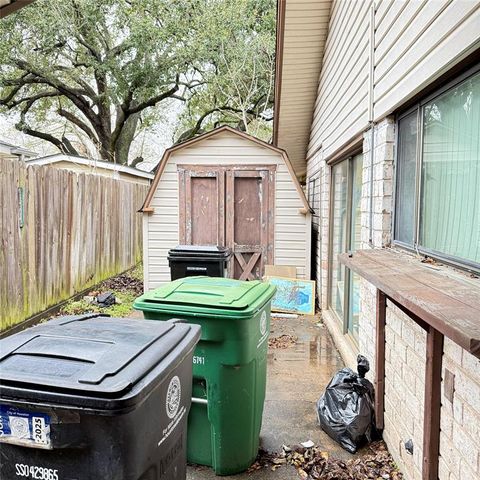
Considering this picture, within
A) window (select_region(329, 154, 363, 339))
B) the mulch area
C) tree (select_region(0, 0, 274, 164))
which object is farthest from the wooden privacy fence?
tree (select_region(0, 0, 274, 164))

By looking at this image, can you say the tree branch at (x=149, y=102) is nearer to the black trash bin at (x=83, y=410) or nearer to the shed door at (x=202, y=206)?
the shed door at (x=202, y=206)

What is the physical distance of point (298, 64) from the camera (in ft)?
22.2

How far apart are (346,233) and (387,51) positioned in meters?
2.42

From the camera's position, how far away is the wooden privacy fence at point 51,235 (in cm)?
522

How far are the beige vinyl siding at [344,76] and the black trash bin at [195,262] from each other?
6.99 feet

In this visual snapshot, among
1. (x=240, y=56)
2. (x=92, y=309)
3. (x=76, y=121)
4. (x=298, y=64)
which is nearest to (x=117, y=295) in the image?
(x=92, y=309)

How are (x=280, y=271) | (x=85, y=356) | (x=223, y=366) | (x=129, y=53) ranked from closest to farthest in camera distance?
(x=85, y=356)
(x=223, y=366)
(x=280, y=271)
(x=129, y=53)

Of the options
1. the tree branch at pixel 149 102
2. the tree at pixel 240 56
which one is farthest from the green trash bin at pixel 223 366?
the tree branch at pixel 149 102

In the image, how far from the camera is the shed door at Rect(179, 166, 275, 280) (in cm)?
759

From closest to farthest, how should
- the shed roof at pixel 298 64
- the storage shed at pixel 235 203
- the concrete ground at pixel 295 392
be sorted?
1. the concrete ground at pixel 295 392
2. the shed roof at pixel 298 64
3. the storage shed at pixel 235 203

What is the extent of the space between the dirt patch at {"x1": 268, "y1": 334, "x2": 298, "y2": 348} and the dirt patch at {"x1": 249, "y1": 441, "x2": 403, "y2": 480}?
7.56 ft

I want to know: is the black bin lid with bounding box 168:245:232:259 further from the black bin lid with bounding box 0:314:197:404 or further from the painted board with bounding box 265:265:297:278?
the black bin lid with bounding box 0:314:197:404

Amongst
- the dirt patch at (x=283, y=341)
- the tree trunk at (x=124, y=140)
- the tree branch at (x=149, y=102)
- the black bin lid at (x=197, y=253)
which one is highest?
the tree branch at (x=149, y=102)

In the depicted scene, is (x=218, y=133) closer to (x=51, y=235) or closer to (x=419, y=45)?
(x=51, y=235)
